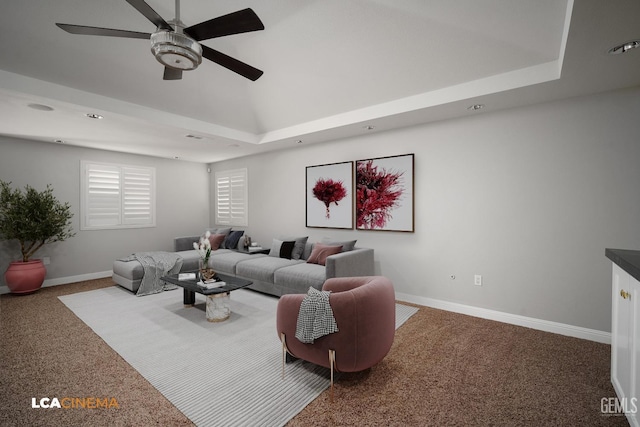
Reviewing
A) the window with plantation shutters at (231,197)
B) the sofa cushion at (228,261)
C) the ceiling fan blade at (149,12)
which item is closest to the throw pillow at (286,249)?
the sofa cushion at (228,261)

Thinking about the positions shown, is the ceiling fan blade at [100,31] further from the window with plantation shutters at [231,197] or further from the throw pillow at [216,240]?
the window with plantation shutters at [231,197]

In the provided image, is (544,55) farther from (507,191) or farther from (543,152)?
(507,191)

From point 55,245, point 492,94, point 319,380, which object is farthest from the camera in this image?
point 55,245

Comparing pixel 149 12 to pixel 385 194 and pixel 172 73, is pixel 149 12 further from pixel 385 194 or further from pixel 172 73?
pixel 385 194

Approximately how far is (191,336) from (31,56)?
3.22 m

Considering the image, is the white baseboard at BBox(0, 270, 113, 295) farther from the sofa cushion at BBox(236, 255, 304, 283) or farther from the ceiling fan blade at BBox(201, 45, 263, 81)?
the ceiling fan blade at BBox(201, 45, 263, 81)

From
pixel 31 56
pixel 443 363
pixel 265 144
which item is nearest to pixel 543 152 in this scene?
pixel 443 363

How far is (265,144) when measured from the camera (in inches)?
215

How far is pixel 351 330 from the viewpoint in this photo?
2.05m

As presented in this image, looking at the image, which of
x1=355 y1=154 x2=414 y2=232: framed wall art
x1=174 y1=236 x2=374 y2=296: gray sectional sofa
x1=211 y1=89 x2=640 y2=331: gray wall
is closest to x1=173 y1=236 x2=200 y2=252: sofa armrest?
x1=174 y1=236 x2=374 y2=296: gray sectional sofa

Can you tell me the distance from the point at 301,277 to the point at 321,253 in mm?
600

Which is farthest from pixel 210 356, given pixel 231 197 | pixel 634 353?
pixel 231 197

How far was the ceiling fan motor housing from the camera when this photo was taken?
1870mm

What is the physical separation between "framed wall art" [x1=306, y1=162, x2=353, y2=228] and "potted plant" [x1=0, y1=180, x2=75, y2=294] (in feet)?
14.0
